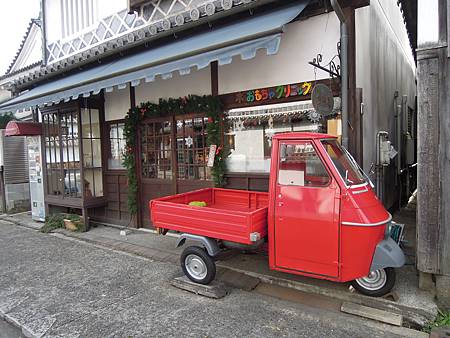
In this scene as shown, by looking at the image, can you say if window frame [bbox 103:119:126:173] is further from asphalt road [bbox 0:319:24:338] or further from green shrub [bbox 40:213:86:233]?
asphalt road [bbox 0:319:24:338]

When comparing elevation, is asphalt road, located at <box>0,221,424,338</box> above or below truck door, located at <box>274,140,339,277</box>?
below

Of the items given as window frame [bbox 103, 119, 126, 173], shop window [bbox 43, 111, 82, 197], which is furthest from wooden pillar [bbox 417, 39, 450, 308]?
shop window [bbox 43, 111, 82, 197]

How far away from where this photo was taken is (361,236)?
363 cm

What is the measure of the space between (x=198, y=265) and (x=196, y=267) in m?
0.06

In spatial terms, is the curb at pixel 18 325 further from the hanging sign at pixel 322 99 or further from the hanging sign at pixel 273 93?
the hanging sign at pixel 273 93

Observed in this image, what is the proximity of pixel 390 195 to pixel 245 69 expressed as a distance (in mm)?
4724

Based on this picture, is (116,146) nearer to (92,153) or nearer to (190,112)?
(92,153)

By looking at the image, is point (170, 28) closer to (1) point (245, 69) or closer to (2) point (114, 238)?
(1) point (245, 69)

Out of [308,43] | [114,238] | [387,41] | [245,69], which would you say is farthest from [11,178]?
[387,41]

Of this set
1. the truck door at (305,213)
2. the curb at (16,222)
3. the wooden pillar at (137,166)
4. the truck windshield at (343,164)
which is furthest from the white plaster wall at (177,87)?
the curb at (16,222)

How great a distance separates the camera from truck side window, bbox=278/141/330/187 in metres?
3.90

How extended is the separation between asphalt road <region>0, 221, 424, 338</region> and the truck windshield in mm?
1628

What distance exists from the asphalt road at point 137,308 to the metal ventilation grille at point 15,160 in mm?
5746

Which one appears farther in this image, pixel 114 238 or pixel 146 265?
pixel 114 238
